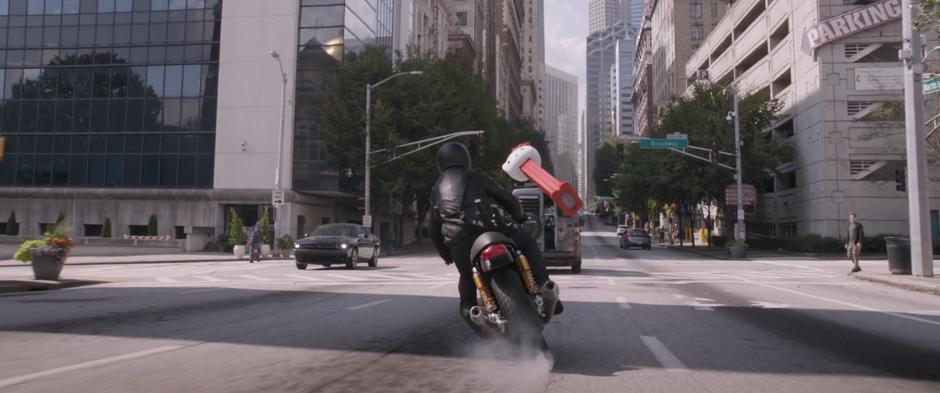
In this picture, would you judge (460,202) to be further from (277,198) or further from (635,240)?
(635,240)

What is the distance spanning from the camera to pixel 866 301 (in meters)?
12.0

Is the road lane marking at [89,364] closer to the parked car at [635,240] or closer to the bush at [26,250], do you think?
the bush at [26,250]

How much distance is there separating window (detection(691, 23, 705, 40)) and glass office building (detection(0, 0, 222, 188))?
64.0m

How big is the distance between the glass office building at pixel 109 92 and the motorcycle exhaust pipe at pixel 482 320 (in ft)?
130

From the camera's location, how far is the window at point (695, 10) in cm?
8662

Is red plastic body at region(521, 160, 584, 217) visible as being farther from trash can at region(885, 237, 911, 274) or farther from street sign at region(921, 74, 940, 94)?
trash can at region(885, 237, 911, 274)

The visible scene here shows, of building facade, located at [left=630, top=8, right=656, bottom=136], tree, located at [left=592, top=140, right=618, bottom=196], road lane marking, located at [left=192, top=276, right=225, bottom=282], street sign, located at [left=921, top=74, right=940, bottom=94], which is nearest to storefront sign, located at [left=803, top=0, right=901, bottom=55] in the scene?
street sign, located at [left=921, top=74, right=940, bottom=94]

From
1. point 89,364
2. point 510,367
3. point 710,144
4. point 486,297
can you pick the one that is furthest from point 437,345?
point 710,144

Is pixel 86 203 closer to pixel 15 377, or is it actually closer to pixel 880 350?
pixel 15 377

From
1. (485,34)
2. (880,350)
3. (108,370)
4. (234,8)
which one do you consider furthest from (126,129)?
(485,34)

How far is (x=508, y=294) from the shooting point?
5.32 m

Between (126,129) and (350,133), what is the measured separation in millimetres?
15571

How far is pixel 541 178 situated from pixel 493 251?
0.74 metres

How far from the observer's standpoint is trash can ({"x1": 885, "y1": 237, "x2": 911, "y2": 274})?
58.4 ft
